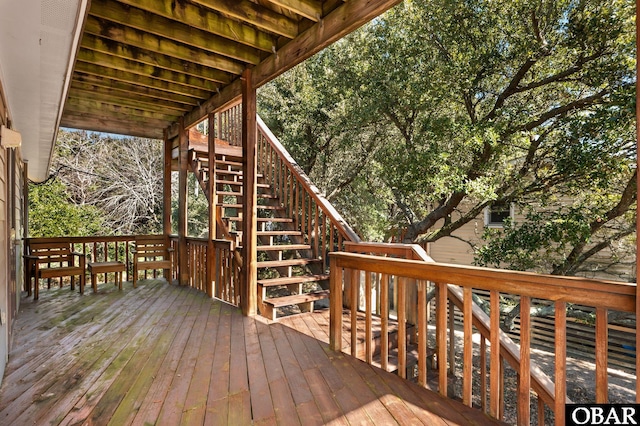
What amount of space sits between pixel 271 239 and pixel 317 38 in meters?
2.78

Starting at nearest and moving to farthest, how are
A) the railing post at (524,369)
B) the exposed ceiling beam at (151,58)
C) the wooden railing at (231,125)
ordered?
the railing post at (524,369) < the exposed ceiling beam at (151,58) < the wooden railing at (231,125)

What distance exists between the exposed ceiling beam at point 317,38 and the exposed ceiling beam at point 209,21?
21cm

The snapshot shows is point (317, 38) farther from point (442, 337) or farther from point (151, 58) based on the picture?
point (442, 337)

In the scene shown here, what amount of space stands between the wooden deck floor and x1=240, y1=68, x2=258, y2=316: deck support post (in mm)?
269

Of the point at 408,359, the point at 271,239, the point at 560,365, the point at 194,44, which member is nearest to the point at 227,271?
the point at 271,239

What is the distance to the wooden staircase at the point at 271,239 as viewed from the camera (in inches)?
153

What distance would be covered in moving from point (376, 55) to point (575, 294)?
4.62 m

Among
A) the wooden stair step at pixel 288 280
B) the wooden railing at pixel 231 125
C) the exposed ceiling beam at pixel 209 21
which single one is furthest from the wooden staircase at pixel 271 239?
the exposed ceiling beam at pixel 209 21

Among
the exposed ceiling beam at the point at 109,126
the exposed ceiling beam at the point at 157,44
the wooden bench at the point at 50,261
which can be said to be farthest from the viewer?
the exposed ceiling beam at the point at 109,126

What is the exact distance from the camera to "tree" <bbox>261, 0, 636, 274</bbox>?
3713 millimetres

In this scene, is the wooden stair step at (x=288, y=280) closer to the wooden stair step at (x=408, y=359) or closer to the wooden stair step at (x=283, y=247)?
the wooden stair step at (x=283, y=247)

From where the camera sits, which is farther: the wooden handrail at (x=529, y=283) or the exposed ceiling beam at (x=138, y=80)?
the exposed ceiling beam at (x=138, y=80)

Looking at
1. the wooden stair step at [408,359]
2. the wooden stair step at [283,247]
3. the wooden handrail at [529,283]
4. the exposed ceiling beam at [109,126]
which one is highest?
the exposed ceiling beam at [109,126]

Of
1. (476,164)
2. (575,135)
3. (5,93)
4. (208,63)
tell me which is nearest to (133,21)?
(208,63)
